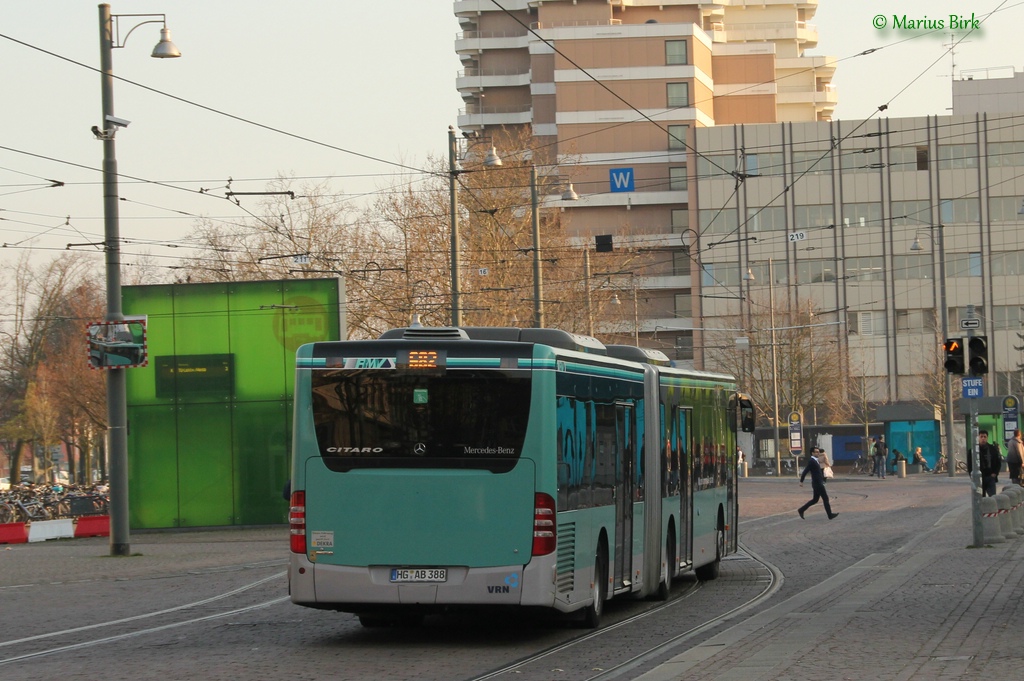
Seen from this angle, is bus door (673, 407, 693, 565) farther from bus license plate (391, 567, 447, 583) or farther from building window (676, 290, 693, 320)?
building window (676, 290, 693, 320)

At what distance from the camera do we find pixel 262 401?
114ft

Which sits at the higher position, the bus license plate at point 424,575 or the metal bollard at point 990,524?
the bus license plate at point 424,575

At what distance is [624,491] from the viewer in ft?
51.0

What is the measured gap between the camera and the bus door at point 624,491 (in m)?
15.3

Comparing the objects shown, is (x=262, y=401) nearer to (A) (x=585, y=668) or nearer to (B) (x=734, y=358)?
(A) (x=585, y=668)

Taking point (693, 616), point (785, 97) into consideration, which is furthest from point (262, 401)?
point (785, 97)

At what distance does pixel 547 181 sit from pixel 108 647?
156ft

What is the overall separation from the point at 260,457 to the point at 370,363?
22.2 metres

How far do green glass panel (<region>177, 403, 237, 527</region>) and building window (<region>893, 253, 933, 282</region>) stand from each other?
208 ft

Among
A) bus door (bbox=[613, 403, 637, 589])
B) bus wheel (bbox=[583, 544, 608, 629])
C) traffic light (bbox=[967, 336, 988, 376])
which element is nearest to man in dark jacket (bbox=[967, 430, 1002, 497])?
traffic light (bbox=[967, 336, 988, 376])

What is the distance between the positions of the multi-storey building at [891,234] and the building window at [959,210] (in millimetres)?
74

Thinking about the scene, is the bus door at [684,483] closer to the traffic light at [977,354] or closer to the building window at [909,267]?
the traffic light at [977,354]

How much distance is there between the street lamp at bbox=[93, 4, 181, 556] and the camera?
2692 centimetres

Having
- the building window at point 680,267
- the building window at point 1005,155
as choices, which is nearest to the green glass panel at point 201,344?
the building window at point 680,267
